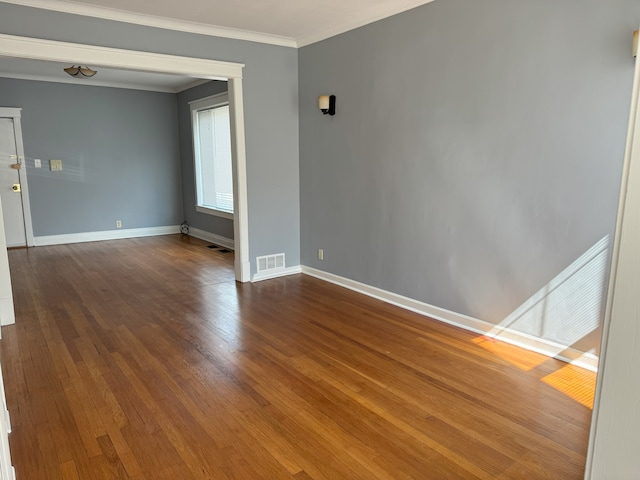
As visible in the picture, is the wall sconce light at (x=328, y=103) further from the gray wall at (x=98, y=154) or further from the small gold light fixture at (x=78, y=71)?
the gray wall at (x=98, y=154)

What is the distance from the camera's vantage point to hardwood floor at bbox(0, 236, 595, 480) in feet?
6.60

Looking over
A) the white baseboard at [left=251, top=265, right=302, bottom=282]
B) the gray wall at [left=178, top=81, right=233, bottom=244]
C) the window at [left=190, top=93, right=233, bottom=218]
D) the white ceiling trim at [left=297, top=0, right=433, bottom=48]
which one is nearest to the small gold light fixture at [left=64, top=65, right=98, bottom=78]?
the window at [left=190, top=93, right=233, bottom=218]

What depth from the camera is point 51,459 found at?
2021mm

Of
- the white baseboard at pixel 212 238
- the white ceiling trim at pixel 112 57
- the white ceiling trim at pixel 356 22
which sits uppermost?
the white ceiling trim at pixel 356 22

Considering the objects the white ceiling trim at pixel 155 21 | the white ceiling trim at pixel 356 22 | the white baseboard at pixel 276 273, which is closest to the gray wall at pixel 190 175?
the white baseboard at pixel 276 273

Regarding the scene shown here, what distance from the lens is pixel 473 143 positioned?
333 centimetres

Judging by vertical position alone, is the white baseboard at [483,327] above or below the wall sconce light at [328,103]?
below

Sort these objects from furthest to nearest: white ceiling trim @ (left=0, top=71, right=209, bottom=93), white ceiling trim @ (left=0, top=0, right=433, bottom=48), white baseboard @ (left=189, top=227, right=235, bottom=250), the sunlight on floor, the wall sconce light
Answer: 1. white baseboard @ (left=189, top=227, right=235, bottom=250)
2. white ceiling trim @ (left=0, top=71, right=209, bottom=93)
3. the wall sconce light
4. white ceiling trim @ (left=0, top=0, right=433, bottom=48)
5. the sunlight on floor

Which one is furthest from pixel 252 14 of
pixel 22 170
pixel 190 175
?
pixel 22 170

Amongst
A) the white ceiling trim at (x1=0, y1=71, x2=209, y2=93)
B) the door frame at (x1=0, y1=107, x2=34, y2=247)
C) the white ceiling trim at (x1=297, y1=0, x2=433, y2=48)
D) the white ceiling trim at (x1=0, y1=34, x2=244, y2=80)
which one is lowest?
the door frame at (x1=0, y1=107, x2=34, y2=247)

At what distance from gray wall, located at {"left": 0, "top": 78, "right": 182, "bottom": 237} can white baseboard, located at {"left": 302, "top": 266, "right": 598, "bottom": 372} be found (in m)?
4.57

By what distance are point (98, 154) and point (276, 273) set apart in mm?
4208

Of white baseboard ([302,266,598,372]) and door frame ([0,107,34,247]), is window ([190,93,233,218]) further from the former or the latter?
white baseboard ([302,266,598,372])

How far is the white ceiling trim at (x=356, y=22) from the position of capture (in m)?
3.66
